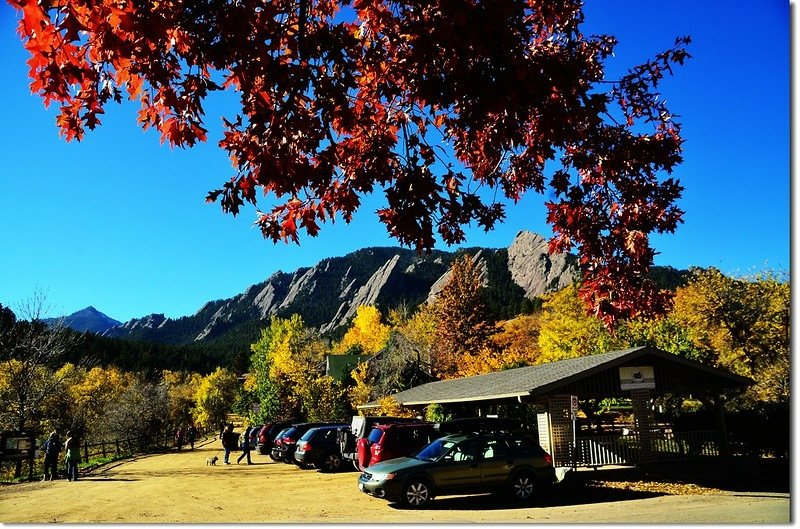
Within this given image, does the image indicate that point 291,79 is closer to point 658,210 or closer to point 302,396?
point 658,210

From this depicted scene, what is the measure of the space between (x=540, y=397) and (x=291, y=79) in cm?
1474

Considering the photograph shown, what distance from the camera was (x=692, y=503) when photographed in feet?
39.8

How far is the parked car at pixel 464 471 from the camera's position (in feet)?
40.2

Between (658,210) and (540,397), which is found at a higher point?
(658,210)

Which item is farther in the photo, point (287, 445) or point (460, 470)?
point (287, 445)

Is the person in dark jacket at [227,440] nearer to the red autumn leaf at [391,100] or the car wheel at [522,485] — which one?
the car wheel at [522,485]

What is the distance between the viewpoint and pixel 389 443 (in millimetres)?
16078

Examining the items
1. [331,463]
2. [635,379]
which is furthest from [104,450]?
[635,379]

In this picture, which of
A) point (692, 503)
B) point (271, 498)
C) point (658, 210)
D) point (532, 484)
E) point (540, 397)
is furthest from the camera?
point (540, 397)

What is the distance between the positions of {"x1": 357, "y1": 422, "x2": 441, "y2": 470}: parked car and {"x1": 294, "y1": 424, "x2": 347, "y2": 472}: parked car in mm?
4524

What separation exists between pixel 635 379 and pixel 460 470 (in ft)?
27.6

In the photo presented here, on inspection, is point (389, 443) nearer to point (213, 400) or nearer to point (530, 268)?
point (213, 400)

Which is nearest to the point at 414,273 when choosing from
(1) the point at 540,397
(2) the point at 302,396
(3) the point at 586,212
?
(2) the point at 302,396

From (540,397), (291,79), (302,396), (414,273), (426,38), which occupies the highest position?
(414,273)
